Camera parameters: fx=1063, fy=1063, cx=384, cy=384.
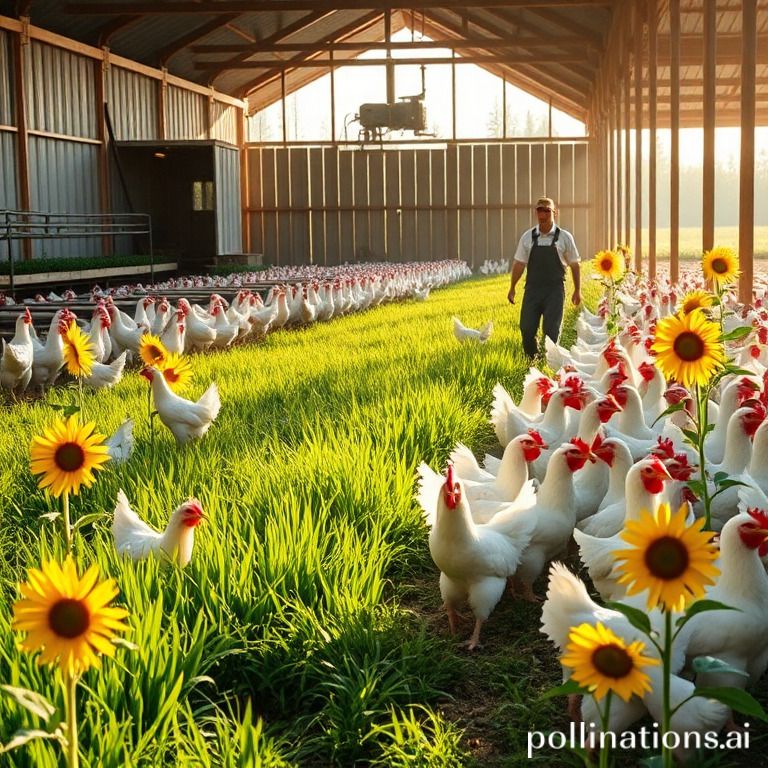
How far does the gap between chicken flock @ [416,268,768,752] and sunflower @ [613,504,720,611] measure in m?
0.35

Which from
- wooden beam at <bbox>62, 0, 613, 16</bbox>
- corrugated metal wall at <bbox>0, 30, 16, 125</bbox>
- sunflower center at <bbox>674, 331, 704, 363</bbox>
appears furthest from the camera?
wooden beam at <bbox>62, 0, 613, 16</bbox>

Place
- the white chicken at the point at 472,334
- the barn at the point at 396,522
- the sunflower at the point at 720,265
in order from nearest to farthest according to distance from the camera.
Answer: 1. the barn at the point at 396,522
2. the sunflower at the point at 720,265
3. the white chicken at the point at 472,334

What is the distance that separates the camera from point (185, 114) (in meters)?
30.5

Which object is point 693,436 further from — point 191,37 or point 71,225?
point 191,37

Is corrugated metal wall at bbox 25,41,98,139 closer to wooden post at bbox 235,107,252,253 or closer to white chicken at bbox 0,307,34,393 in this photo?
wooden post at bbox 235,107,252,253

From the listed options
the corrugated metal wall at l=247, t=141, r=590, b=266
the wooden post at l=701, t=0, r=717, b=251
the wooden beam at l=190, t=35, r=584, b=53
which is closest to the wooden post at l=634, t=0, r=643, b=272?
the wooden post at l=701, t=0, r=717, b=251

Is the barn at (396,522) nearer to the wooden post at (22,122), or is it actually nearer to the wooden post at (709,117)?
the wooden post at (709,117)

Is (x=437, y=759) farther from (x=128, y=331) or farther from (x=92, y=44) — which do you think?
(x=92, y=44)

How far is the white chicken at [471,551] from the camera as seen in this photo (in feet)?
11.4

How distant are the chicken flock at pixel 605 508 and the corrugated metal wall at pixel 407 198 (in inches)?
1159

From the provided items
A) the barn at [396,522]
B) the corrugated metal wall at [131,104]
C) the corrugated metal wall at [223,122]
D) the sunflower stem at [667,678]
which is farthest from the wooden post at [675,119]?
the corrugated metal wall at [223,122]

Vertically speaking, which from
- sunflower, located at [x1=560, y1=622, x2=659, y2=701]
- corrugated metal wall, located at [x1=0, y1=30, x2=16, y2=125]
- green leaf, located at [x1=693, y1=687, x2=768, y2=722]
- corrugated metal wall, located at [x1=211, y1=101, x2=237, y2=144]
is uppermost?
corrugated metal wall, located at [x1=211, y1=101, x2=237, y2=144]

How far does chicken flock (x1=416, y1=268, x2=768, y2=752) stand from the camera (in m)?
2.74

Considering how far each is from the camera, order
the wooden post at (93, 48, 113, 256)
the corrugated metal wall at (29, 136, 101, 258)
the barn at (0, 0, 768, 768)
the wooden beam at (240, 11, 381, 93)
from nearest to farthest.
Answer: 1. the barn at (0, 0, 768, 768)
2. the corrugated metal wall at (29, 136, 101, 258)
3. the wooden post at (93, 48, 113, 256)
4. the wooden beam at (240, 11, 381, 93)
